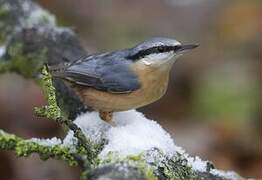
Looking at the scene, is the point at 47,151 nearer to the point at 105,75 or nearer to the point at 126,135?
the point at 126,135

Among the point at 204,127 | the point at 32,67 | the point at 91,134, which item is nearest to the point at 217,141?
the point at 204,127

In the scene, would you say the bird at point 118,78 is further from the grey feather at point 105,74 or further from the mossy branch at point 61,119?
the mossy branch at point 61,119

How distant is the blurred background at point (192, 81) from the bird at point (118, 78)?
1826mm

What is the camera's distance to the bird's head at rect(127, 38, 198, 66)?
2.96m

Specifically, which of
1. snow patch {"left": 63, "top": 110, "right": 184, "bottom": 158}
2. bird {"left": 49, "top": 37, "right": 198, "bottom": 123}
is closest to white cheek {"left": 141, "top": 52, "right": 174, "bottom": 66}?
bird {"left": 49, "top": 37, "right": 198, "bottom": 123}

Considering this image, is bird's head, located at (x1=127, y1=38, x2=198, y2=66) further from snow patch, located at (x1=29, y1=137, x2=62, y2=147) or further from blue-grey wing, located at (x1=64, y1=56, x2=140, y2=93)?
snow patch, located at (x1=29, y1=137, x2=62, y2=147)

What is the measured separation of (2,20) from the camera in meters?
3.67

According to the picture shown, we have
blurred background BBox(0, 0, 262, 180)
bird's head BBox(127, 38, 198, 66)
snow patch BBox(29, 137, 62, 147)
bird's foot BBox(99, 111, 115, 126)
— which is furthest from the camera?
blurred background BBox(0, 0, 262, 180)

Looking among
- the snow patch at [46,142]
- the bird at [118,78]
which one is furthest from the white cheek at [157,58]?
the snow patch at [46,142]

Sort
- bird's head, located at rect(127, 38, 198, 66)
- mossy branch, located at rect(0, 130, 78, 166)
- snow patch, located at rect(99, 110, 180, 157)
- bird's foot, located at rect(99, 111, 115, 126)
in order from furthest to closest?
bird's foot, located at rect(99, 111, 115, 126), bird's head, located at rect(127, 38, 198, 66), snow patch, located at rect(99, 110, 180, 157), mossy branch, located at rect(0, 130, 78, 166)

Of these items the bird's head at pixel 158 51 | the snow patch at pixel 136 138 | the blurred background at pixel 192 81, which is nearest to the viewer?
the snow patch at pixel 136 138

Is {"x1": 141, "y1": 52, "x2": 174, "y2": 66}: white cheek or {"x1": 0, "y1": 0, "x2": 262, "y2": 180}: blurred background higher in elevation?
{"x1": 0, "y1": 0, "x2": 262, "y2": 180}: blurred background

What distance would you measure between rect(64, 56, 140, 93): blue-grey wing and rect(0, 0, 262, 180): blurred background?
72.5 inches

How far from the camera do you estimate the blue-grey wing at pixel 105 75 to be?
3139mm
